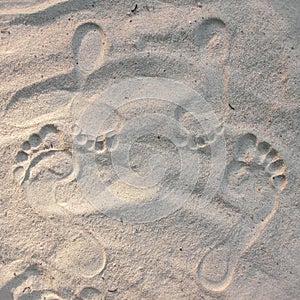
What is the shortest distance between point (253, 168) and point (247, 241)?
0.34 m

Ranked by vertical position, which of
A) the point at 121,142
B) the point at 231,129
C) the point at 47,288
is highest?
the point at 231,129

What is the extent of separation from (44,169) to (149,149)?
499mm

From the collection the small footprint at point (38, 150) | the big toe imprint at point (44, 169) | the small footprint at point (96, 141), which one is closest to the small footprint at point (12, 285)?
the big toe imprint at point (44, 169)

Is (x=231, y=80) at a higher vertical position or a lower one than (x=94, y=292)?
higher

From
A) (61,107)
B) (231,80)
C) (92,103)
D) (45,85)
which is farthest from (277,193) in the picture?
(45,85)

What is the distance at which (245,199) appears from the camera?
173 centimetres

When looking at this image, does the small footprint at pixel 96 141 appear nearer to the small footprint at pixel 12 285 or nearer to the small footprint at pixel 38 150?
the small footprint at pixel 38 150

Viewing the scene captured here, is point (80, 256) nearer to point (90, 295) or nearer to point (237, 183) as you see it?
point (90, 295)

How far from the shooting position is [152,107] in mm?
1730

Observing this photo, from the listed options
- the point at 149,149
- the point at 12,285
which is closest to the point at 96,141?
the point at 149,149

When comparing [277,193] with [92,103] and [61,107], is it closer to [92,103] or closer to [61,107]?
[92,103]

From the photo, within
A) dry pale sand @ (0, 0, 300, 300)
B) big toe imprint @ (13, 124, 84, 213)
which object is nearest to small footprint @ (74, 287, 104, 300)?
dry pale sand @ (0, 0, 300, 300)

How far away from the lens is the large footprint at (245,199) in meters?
1.71

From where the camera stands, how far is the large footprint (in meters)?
1.71
